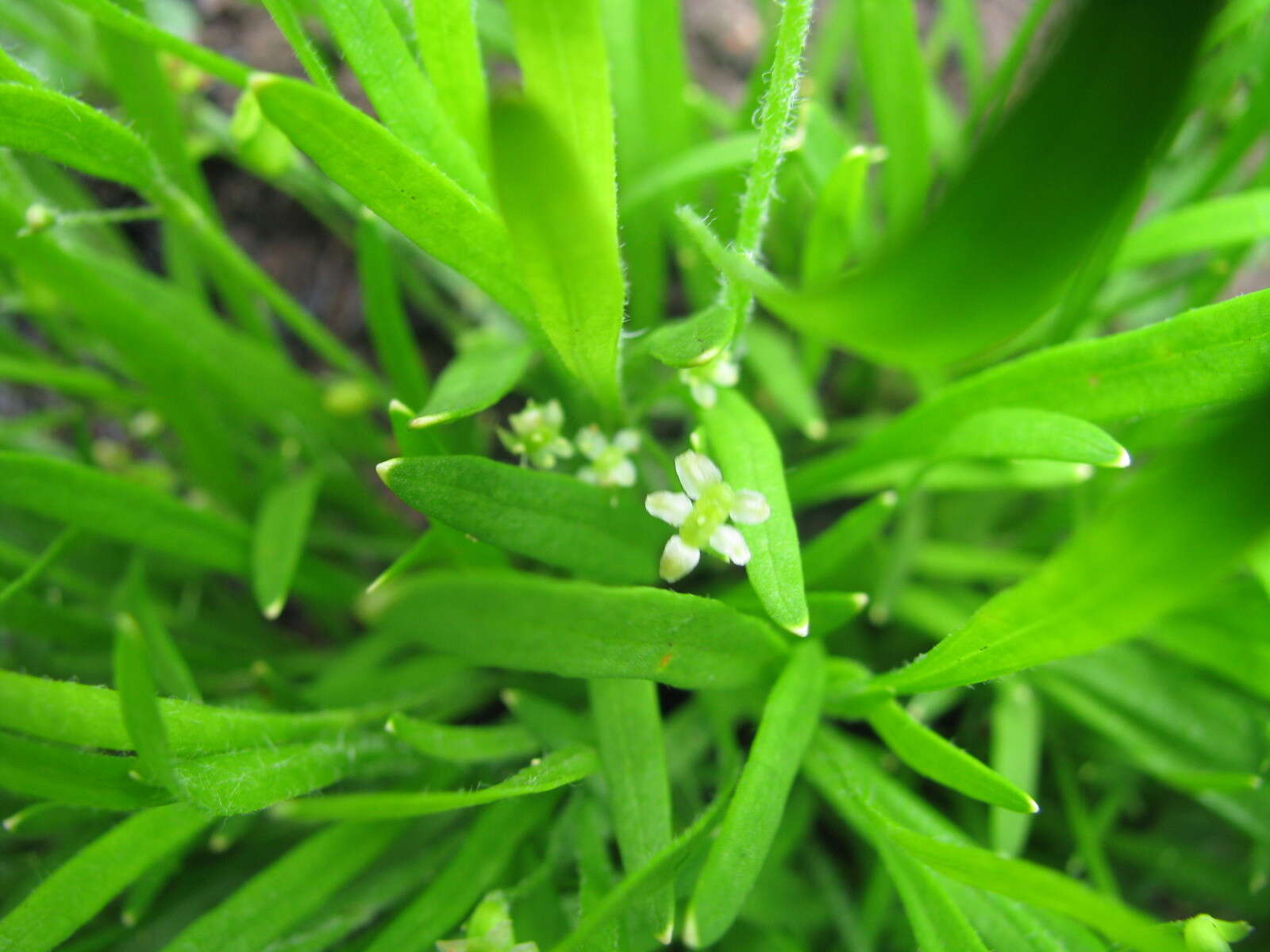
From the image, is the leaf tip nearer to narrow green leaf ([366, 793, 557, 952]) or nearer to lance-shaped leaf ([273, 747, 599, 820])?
lance-shaped leaf ([273, 747, 599, 820])

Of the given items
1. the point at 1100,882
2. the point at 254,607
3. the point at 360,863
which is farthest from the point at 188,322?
the point at 1100,882

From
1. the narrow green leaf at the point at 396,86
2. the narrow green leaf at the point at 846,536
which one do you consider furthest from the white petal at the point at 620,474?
the narrow green leaf at the point at 396,86

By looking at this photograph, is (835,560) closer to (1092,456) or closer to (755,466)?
(755,466)

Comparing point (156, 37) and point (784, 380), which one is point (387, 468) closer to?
point (156, 37)

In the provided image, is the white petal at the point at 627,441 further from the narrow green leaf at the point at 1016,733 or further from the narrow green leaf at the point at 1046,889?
the narrow green leaf at the point at 1016,733

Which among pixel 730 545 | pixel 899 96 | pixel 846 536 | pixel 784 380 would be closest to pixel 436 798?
pixel 730 545

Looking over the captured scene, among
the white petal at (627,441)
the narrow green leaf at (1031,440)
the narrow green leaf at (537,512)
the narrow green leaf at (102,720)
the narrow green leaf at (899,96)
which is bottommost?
the narrow green leaf at (102,720)
